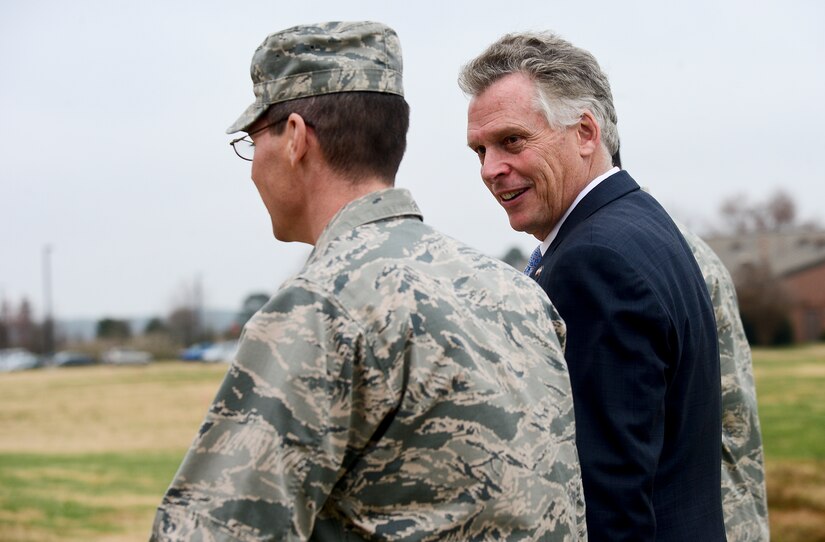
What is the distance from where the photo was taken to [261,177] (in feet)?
6.66

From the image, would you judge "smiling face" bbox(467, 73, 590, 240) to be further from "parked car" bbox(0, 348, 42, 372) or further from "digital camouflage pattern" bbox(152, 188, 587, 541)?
"parked car" bbox(0, 348, 42, 372)

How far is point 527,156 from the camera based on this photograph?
9.61 ft

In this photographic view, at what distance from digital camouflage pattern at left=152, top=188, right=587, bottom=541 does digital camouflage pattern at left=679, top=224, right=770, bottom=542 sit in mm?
1079

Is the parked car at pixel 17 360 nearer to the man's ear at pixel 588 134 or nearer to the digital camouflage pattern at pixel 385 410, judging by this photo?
the man's ear at pixel 588 134

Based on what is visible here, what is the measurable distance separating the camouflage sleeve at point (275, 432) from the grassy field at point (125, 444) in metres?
9.41

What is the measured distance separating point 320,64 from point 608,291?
36.2 inches

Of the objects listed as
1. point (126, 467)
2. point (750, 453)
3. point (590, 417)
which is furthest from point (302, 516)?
point (126, 467)

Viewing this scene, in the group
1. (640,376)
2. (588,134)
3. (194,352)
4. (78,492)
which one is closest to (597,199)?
(588,134)

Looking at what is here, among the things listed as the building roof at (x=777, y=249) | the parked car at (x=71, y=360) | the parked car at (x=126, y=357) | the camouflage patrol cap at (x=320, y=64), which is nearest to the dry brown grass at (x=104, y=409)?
the parked car at (x=126, y=357)

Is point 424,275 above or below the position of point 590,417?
above

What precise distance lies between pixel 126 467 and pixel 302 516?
70.2ft

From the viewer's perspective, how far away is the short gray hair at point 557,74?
9.42 feet

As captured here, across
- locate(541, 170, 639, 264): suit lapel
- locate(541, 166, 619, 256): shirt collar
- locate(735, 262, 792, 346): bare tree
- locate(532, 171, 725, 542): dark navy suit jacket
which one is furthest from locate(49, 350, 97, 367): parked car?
locate(532, 171, 725, 542): dark navy suit jacket

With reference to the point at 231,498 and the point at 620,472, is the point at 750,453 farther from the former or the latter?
the point at 231,498
